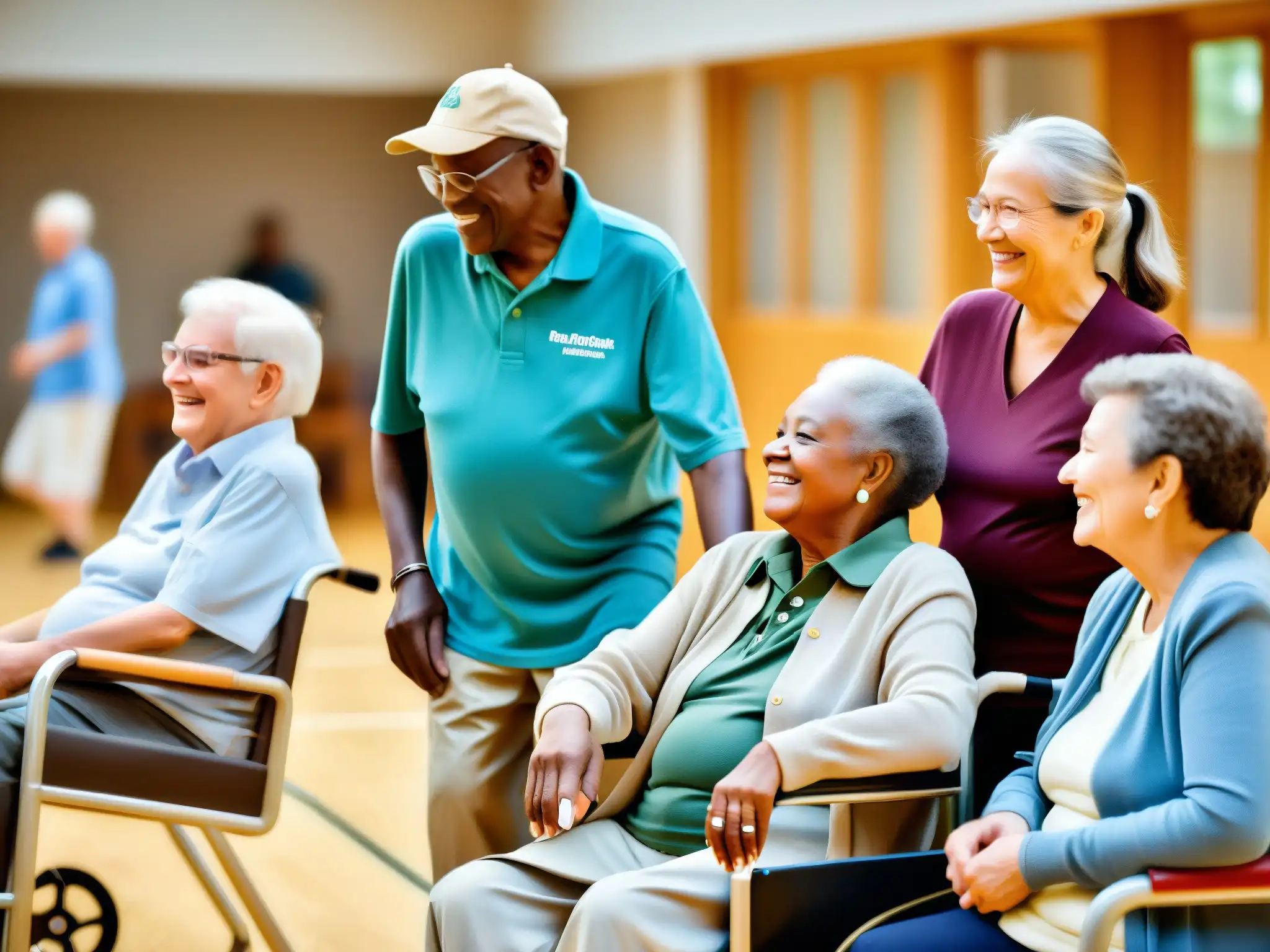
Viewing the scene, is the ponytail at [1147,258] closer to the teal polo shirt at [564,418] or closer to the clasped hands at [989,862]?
the teal polo shirt at [564,418]

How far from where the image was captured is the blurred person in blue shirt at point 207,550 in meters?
2.47

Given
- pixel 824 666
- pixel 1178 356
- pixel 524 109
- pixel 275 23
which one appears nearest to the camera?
pixel 1178 356

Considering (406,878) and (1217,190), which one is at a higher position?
(1217,190)

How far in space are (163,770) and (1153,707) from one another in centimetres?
148

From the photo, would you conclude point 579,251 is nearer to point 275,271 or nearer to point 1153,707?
point 1153,707

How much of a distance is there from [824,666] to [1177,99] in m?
4.55

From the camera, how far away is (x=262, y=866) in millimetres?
3691

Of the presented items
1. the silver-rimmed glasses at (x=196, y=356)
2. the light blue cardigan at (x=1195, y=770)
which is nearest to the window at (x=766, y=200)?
the silver-rimmed glasses at (x=196, y=356)

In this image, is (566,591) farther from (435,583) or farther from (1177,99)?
(1177,99)

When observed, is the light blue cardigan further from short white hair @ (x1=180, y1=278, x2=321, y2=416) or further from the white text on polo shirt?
short white hair @ (x1=180, y1=278, x2=321, y2=416)

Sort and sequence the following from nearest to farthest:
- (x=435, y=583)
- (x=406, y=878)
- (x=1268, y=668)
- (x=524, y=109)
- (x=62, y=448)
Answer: (x=1268, y=668)
(x=524, y=109)
(x=435, y=583)
(x=406, y=878)
(x=62, y=448)

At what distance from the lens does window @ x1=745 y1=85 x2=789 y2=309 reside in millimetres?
7941

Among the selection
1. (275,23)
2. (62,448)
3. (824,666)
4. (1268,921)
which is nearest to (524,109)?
(824,666)

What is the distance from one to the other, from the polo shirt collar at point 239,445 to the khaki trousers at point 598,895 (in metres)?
0.86
